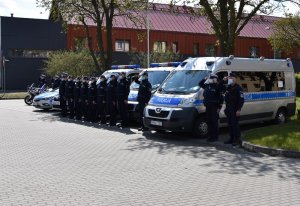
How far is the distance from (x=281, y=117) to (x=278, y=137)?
13.0 feet

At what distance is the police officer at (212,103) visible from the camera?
12172 mm

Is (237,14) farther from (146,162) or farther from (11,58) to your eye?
(11,58)

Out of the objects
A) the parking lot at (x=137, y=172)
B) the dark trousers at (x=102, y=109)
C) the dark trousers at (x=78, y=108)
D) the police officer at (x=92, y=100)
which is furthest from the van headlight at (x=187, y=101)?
the dark trousers at (x=78, y=108)

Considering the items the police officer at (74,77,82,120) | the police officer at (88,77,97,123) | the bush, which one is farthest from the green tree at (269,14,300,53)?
the police officer at (88,77,97,123)

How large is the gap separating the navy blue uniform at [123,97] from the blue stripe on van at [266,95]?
389 cm

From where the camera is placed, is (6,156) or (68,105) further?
(68,105)

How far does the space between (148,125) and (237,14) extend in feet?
27.1

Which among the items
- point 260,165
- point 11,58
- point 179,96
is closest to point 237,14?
point 179,96

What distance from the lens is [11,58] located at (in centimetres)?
4425

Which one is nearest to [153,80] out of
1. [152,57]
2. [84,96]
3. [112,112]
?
[112,112]

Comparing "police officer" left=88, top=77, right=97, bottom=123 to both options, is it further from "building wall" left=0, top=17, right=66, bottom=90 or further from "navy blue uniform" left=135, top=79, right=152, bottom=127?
"building wall" left=0, top=17, right=66, bottom=90

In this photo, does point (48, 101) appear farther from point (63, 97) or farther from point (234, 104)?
point (234, 104)

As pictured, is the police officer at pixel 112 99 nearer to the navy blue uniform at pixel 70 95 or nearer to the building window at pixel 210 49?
the navy blue uniform at pixel 70 95

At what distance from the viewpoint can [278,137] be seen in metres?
11.7
